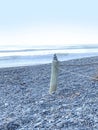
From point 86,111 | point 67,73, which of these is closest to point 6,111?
point 86,111

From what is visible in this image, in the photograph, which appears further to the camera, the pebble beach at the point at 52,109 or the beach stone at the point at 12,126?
the beach stone at the point at 12,126

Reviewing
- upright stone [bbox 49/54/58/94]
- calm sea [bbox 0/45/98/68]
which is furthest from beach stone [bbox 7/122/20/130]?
calm sea [bbox 0/45/98/68]

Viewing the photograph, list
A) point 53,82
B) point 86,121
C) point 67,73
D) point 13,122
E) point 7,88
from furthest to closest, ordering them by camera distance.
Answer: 1. point 67,73
2. point 7,88
3. point 53,82
4. point 13,122
5. point 86,121

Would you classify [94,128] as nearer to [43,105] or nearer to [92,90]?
[43,105]

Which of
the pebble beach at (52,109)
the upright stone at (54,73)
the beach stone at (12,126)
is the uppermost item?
the upright stone at (54,73)

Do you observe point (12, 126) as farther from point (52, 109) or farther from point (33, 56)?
point (33, 56)

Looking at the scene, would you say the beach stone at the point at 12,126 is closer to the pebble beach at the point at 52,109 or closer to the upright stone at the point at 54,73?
the pebble beach at the point at 52,109

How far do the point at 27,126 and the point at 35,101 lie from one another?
3319mm

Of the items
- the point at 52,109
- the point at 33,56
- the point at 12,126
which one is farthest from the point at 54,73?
the point at 33,56

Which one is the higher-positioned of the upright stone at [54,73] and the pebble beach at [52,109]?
the upright stone at [54,73]

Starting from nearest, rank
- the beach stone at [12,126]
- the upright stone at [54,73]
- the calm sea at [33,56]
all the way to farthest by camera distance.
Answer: the beach stone at [12,126] < the upright stone at [54,73] < the calm sea at [33,56]

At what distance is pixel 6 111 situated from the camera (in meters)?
11.8

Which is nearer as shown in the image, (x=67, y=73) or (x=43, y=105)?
(x=43, y=105)

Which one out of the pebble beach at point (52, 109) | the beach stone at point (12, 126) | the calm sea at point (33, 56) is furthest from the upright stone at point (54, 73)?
the calm sea at point (33, 56)
